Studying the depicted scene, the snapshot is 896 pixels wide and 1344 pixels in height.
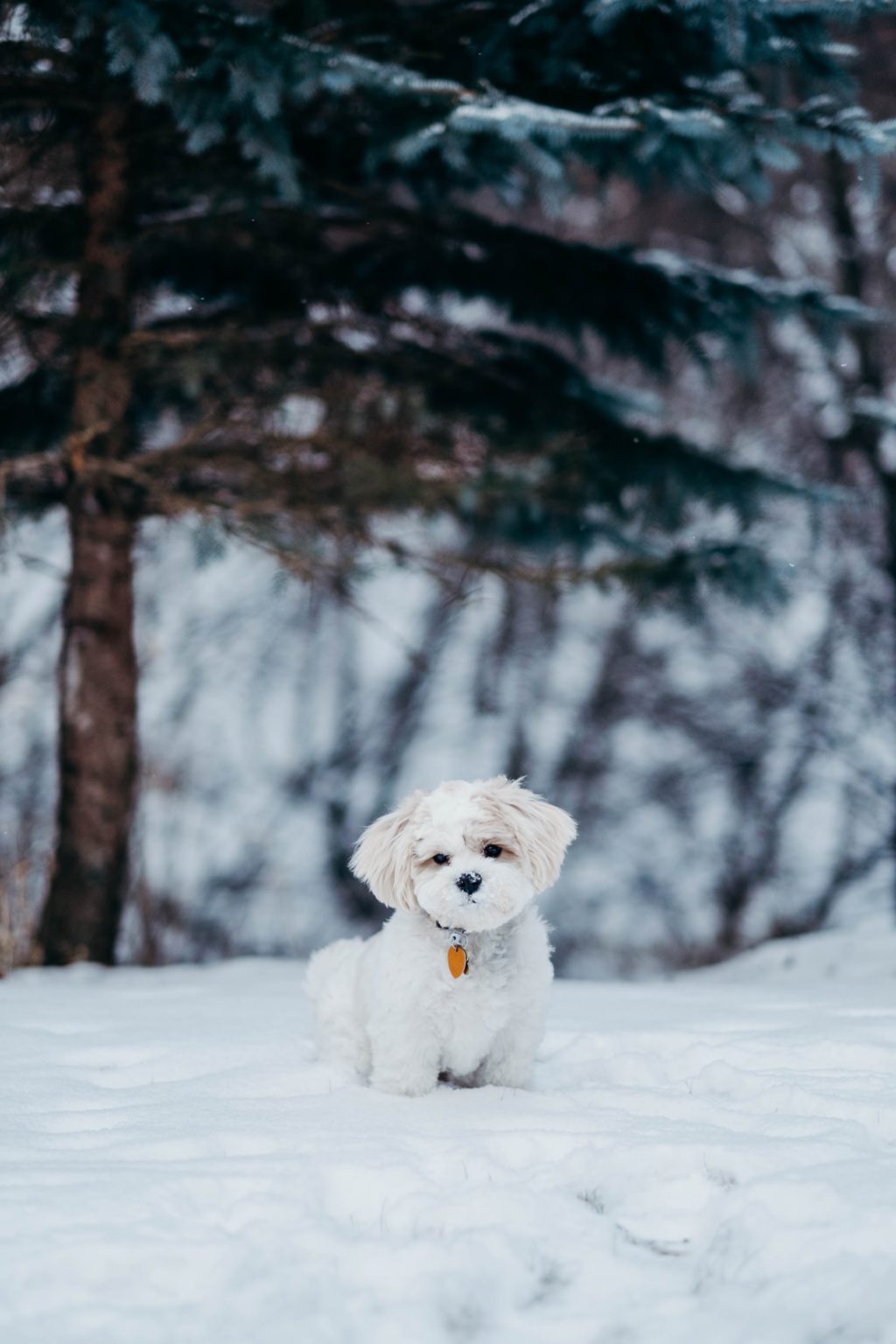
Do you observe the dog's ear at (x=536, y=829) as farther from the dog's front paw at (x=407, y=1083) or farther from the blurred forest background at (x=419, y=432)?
the blurred forest background at (x=419, y=432)

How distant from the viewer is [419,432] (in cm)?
693

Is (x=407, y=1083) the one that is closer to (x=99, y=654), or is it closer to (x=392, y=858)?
(x=392, y=858)

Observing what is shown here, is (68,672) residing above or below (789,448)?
below

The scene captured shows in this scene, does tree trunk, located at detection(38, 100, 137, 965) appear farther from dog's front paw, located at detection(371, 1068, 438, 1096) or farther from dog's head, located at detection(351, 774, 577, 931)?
dog's front paw, located at detection(371, 1068, 438, 1096)

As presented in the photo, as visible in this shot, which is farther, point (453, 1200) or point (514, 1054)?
point (514, 1054)

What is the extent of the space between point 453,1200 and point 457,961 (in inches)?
30.0

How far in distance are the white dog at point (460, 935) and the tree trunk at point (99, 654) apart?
3845mm

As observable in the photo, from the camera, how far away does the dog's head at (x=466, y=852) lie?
3.18m

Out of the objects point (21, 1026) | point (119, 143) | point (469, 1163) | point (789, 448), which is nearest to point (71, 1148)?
point (469, 1163)

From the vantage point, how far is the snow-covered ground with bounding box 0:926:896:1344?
217 cm

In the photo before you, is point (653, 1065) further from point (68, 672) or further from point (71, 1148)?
point (68, 672)

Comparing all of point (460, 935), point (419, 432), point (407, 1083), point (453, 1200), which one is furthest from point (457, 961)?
point (419, 432)

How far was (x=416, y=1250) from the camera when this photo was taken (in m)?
2.36

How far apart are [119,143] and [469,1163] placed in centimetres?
613
